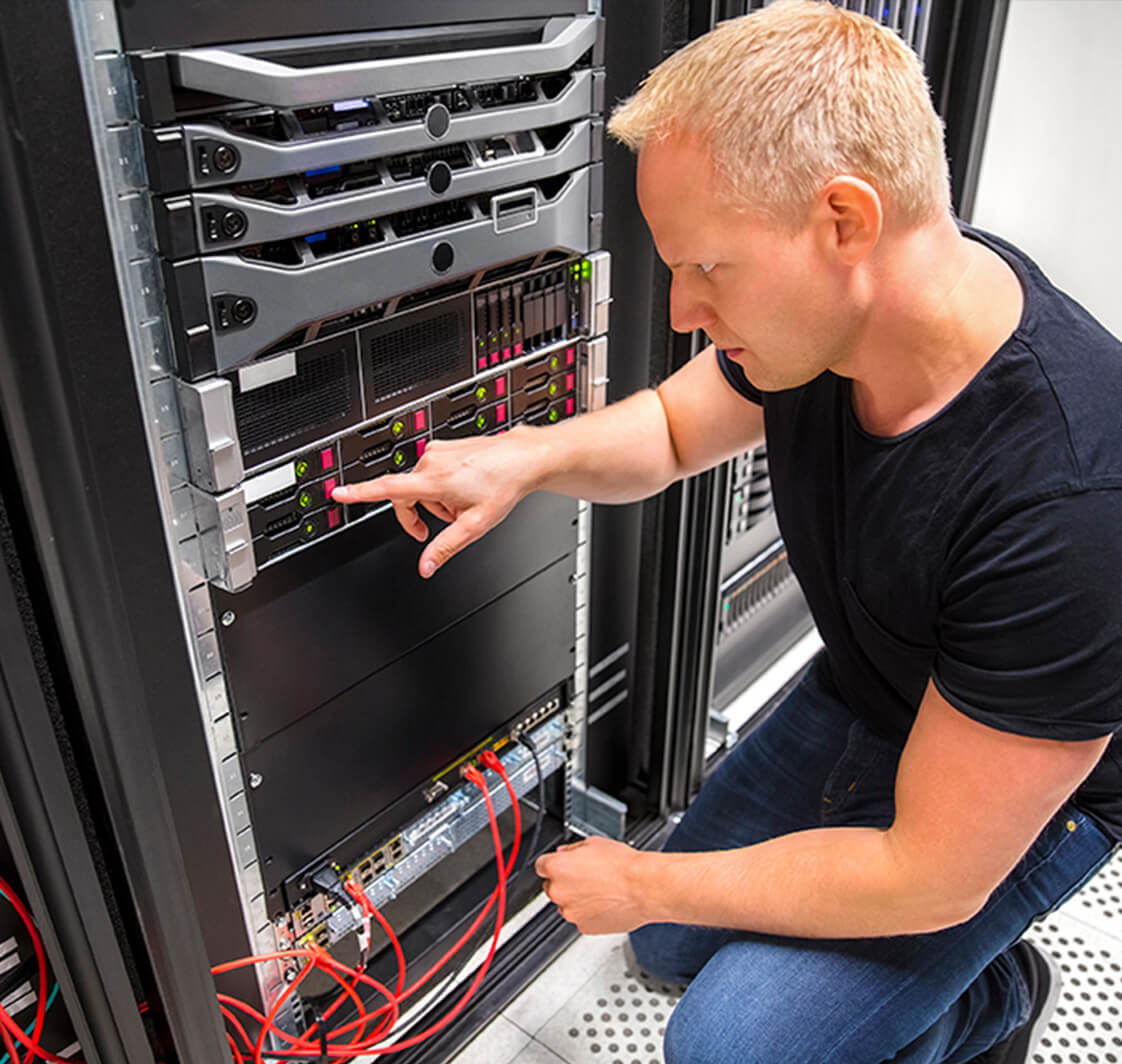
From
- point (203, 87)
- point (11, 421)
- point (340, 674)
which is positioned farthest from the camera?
point (340, 674)

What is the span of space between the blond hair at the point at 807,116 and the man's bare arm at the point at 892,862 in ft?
1.60

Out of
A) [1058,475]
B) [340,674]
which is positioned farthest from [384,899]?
[1058,475]

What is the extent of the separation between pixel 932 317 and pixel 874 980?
0.72 m

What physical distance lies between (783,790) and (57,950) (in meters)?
0.96

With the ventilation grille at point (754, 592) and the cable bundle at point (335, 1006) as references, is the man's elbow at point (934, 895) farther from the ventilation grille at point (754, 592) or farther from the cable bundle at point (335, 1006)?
the ventilation grille at point (754, 592)

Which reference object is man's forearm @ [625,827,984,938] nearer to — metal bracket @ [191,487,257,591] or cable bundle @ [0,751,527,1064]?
cable bundle @ [0,751,527,1064]

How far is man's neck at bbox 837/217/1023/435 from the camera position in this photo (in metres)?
0.98

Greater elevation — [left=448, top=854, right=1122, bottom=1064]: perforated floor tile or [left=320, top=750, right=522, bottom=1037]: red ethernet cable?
[left=320, top=750, right=522, bottom=1037]: red ethernet cable

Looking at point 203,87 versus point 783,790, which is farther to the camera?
point 783,790

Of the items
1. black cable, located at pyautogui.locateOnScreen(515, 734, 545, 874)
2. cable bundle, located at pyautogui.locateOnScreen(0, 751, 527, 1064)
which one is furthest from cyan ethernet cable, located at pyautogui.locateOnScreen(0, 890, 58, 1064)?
black cable, located at pyautogui.locateOnScreen(515, 734, 545, 874)

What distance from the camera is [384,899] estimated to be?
145 centimetres

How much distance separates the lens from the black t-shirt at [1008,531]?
938 mm

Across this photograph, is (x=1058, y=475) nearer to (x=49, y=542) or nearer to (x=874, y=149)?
(x=874, y=149)

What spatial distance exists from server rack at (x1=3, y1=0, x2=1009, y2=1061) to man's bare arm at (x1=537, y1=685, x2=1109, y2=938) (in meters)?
0.35
